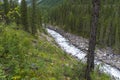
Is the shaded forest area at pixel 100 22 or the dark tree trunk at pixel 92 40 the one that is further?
the shaded forest area at pixel 100 22

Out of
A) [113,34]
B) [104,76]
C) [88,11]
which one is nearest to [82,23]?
[88,11]

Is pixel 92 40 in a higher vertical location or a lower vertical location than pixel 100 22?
higher

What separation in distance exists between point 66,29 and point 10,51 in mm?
98080

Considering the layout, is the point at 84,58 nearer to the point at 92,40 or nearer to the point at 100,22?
the point at 92,40

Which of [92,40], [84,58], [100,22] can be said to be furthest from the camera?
[100,22]

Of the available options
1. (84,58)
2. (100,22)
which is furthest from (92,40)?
(100,22)

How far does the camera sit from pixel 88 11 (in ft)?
367

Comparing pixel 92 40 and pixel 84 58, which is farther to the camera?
pixel 84 58

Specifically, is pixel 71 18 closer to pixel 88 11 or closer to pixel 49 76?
pixel 88 11

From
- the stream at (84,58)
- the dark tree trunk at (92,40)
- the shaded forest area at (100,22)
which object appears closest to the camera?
the dark tree trunk at (92,40)

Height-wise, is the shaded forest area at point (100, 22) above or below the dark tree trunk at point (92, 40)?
below

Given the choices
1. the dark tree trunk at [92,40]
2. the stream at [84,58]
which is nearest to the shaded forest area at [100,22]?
the stream at [84,58]

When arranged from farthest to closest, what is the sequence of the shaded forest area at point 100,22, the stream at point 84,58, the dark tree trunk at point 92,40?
the shaded forest area at point 100,22
the stream at point 84,58
the dark tree trunk at point 92,40

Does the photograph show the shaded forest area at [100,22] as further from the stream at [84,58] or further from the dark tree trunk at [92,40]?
the dark tree trunk at [92,40]
